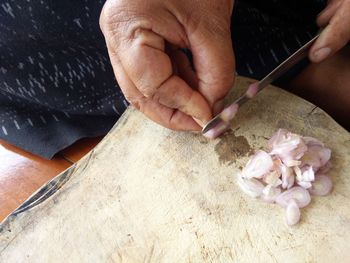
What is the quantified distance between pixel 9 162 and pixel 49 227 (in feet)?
1.38

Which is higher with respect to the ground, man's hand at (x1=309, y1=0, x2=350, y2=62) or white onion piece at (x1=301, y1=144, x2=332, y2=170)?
man's hand at (x1=309, y1=0, x2=350, y2=62)

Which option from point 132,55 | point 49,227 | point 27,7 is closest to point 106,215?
point 49,227

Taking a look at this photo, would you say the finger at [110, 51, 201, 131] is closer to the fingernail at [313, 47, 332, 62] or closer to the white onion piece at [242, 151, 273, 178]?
the white onion piece at [242, 151, 273, 178]

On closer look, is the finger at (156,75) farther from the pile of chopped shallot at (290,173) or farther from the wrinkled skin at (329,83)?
the wrinkled skin at (329,83)

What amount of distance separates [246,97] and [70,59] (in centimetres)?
37

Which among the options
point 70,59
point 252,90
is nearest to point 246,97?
point 252,90

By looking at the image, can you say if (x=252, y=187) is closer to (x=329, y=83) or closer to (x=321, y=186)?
(x=321, y=186)

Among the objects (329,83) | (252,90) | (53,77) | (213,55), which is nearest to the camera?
(213,55)

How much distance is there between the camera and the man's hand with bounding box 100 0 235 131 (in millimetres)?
509

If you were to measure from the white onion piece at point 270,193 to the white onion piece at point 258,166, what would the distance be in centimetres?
2

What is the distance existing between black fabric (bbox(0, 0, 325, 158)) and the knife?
13 cm

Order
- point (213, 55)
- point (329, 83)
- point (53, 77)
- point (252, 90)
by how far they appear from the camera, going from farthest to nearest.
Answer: point (53, 77) → point (329, 83) → point (252, 90) → point (213, 55)

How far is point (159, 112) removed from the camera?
0.59 meters

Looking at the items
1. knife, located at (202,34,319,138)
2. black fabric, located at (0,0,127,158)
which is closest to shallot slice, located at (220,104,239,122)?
knife, located at (202,34,319,138)
